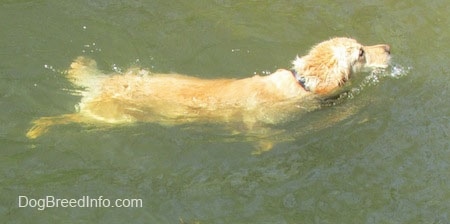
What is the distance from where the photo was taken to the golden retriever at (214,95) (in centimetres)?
671

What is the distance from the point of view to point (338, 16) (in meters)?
9.05

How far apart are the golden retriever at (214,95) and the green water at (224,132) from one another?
0.19 meters

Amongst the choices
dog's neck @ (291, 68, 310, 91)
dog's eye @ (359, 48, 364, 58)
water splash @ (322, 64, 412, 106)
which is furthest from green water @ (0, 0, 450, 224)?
dog's neck @ (291, 68, 310, 91)

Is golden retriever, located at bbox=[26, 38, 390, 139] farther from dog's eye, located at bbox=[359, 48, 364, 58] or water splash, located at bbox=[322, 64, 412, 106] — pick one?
water splash, located at bbox=[322, 64, 412, 106]

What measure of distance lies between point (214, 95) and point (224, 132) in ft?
1.66

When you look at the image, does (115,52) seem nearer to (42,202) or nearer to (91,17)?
(91,17)

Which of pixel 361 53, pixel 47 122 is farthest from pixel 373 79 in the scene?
pixel 47 122

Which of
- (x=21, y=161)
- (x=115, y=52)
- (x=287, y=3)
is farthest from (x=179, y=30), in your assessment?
(x=21, y=161)

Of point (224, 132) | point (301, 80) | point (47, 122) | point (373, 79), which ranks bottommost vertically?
point (224, 132)

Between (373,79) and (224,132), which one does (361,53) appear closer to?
(373,79)

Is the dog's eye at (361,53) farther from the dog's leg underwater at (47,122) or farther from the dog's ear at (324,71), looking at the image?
the dog's leg underwater at (47,122)

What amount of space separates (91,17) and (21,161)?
9.48ft

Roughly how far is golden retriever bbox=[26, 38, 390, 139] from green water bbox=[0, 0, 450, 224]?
0.19m

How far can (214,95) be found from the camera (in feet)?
22.1
